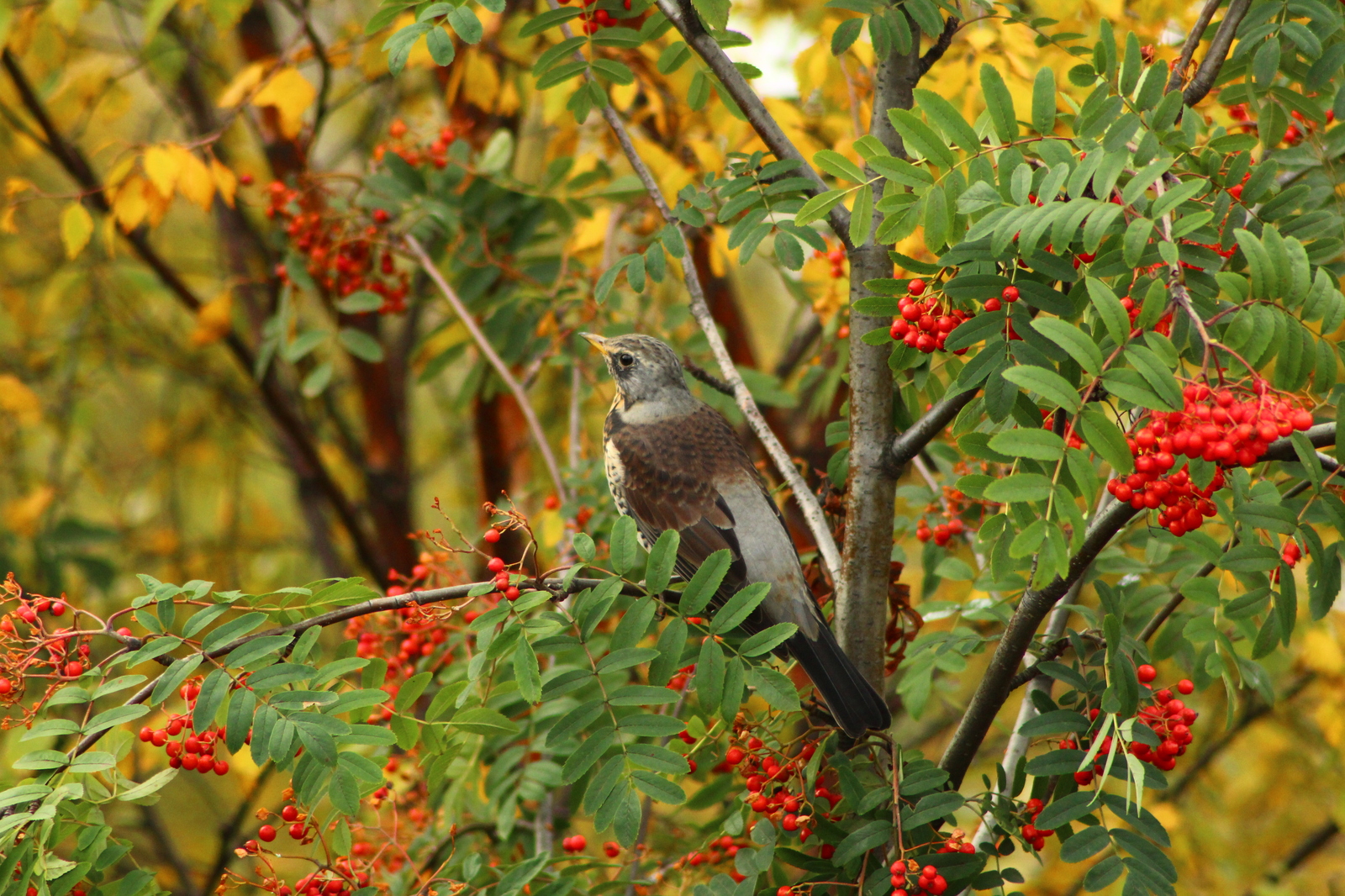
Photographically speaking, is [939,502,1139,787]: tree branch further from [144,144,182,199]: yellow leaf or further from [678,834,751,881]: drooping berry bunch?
[144,144,182,199]: yellow leaf

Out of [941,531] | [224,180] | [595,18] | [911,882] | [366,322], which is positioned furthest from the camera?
[366,322]

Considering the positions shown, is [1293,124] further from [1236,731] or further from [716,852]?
[1236,731]

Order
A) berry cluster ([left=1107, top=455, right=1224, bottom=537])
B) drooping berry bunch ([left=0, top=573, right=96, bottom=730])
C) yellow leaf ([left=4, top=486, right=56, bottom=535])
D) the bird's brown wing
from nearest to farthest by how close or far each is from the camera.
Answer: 1. berry cluster ([left=1107, top=455, right=1224, bottom=537])
2. drooping berry bunch ([left=0, top=573, right=96, bottom=730])
3. the bird's brown wing
4. yellow leaf ([left=4, top=486, right=56, bottom=535])

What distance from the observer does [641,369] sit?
12.1ft

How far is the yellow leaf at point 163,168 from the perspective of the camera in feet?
10.8

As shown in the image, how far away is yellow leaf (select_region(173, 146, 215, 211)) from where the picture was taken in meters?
3.34

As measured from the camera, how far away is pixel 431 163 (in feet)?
12.2

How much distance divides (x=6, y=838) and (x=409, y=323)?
162 inches

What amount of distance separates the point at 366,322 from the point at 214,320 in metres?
0.95

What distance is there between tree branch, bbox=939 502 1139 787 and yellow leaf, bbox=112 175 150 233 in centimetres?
287

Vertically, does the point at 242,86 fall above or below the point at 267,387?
above

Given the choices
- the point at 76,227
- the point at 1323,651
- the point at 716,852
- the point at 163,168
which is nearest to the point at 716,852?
the point at 716,852

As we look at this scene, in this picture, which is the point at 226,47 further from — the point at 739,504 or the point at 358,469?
the point at 739,504

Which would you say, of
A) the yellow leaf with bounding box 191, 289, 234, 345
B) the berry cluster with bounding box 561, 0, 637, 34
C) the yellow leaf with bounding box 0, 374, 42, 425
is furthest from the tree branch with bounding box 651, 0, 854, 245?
the yellow leaf with bounding box 0, 374, 42, 425
